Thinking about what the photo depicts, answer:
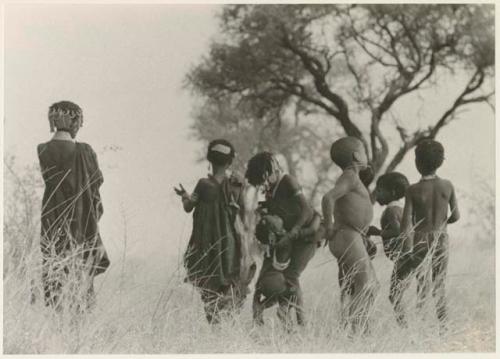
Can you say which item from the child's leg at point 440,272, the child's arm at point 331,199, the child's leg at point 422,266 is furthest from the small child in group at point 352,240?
the child's leg at point 440,272

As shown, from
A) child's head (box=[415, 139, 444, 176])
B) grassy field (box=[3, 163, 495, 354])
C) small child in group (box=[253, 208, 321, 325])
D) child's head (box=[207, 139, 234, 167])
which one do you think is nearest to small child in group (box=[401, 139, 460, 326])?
child's head (box=[415, 139, 444, 176])

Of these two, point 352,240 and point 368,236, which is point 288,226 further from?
point 368,236

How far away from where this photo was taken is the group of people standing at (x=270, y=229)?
270 inches

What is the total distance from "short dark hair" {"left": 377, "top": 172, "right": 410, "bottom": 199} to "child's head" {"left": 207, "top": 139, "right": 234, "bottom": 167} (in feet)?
3.65

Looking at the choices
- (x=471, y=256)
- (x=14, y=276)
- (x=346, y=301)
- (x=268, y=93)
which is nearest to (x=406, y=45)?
(x=268, y=93)

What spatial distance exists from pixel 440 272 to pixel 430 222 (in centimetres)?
35

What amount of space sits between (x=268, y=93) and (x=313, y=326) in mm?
2620

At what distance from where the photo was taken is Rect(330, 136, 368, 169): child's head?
6.97 m

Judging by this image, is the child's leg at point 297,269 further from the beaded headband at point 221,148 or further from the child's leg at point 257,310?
the beaded headband at point 221,148

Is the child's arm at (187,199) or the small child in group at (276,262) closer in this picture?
the small child in group at (276,262)

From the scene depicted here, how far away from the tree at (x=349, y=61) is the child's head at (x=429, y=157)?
31.9 inches

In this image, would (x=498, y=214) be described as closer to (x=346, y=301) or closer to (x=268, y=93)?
(x=346, y=301)

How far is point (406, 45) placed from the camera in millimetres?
Answer: 8531

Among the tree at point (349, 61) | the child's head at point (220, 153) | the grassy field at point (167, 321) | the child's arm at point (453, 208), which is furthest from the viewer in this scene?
the tree at point (349, 61)
